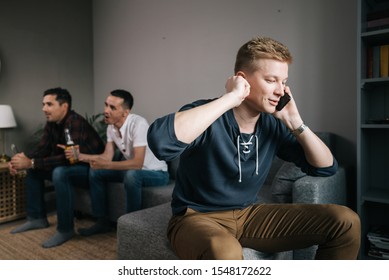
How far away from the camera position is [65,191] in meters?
2.04

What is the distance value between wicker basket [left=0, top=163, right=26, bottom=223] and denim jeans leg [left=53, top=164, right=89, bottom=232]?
527mm

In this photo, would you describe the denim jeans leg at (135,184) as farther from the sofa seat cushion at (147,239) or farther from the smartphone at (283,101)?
the smartphone at (283,101)

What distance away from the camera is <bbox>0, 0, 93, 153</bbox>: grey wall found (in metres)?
2.74

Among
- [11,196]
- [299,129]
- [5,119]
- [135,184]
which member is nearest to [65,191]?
[135,184]

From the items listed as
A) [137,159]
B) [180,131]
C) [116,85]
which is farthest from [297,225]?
[116,85]

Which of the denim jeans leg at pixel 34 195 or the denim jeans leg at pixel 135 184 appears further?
the denim jeans leg at pixel 34 195

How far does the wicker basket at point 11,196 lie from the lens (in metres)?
2.35

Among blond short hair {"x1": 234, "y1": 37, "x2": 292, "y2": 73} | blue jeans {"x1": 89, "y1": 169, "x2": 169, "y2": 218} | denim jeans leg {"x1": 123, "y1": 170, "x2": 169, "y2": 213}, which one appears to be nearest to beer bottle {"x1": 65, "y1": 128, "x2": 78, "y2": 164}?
blue jeans {"x1": 89, "y1": 169, "x2": 169, "y2": 218}

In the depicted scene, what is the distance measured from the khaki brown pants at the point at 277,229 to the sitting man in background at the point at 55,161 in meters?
1.27

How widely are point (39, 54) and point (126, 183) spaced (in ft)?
5.72

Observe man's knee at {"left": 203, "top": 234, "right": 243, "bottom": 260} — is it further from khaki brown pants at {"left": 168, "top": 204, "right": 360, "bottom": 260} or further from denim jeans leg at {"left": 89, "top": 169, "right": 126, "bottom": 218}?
denim jeans leg at {"left": 89, "top": 169, "right": 126, "bottom": 218}

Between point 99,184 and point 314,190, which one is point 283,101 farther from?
point 99,184

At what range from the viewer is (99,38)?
3439mm

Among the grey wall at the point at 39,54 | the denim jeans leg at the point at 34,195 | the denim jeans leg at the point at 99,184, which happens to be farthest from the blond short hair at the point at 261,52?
the grey wall at the point at 39,54
